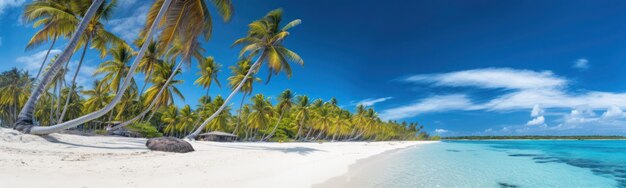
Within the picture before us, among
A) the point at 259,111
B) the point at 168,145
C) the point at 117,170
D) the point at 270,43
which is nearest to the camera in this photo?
the point at 117,170

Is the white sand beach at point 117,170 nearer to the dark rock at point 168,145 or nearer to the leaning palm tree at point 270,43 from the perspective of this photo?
the dark rock at point 168,145

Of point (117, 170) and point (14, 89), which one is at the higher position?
point (14, 89)

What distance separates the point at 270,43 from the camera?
19.1 metres

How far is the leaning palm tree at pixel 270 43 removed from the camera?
18.8 meters

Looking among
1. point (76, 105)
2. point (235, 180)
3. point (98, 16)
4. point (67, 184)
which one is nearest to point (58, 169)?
point (67, 184)

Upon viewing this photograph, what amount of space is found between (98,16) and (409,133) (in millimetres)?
104785

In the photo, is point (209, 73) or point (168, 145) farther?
point (209, 73)

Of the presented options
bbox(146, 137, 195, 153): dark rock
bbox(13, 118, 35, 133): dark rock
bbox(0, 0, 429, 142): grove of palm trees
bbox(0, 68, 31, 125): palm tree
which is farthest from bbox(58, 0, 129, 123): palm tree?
bbox(0, 68, 31, 125): palm tree

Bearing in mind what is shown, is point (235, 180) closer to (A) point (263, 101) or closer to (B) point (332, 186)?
(B) point (332, 186)

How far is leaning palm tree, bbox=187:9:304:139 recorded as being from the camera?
1880 cm

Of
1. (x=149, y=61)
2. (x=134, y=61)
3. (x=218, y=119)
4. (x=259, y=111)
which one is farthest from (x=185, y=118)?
(x=134, y=61)

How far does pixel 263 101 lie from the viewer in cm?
3812

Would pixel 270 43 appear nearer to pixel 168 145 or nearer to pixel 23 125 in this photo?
pixel 168 145

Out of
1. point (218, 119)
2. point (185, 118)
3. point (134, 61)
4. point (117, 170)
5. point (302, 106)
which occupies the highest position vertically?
point (302, 106)
